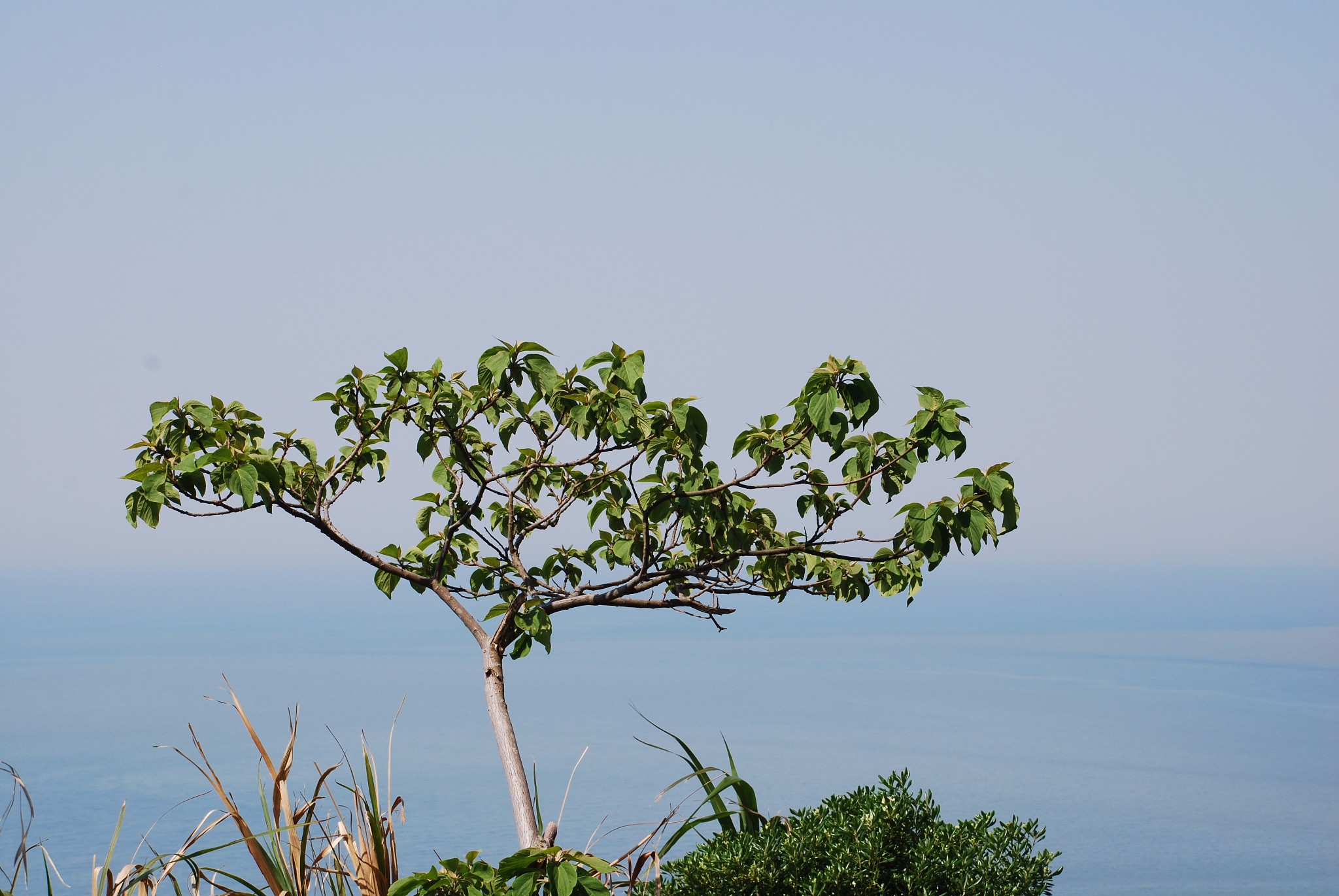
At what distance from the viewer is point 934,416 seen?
3.28 meters

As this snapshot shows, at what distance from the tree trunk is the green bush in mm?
453

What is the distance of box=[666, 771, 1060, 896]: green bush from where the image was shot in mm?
3266

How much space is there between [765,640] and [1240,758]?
1998cm

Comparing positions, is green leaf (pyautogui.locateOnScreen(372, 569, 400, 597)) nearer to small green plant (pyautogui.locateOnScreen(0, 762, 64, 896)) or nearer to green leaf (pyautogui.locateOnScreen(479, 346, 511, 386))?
green leaf (pyautogui.locateOnScreen(479, 346, 511, 386))

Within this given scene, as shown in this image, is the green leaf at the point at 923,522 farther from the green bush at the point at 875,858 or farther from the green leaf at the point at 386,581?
the green leaf at the point at 386,581

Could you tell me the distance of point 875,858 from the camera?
131 inches

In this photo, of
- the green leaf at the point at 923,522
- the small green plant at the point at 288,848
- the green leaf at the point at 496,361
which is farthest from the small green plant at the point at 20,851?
the green leaf at the point at 923,522

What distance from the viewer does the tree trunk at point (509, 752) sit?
353 cm

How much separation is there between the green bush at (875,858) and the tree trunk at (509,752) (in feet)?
1.49

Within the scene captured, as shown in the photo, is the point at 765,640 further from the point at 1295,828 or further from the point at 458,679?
the point at 1295,828

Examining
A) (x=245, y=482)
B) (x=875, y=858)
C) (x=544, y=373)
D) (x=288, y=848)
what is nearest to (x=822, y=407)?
(x=544, y=373)

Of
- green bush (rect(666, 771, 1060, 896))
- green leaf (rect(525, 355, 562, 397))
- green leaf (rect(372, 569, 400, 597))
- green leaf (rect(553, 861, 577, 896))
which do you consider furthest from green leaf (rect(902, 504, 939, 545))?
green leaf (rect(372, 569, 400, 597))

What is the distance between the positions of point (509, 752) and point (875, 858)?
1165mm

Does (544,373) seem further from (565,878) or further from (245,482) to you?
(565,878)
